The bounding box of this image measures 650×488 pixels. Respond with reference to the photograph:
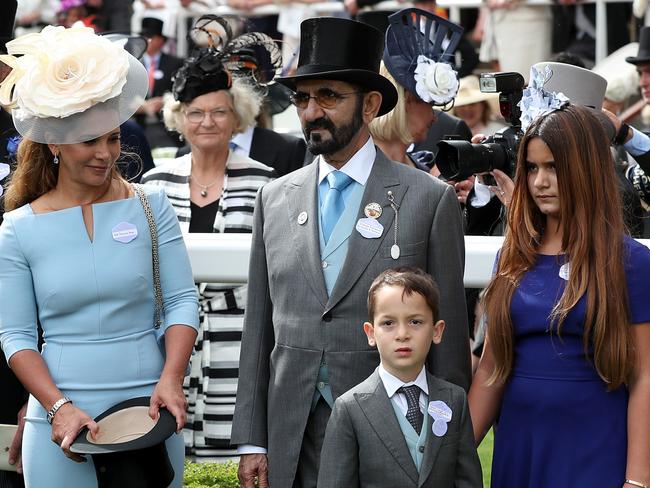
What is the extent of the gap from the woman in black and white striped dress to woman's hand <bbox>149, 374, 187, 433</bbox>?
1.40 metres

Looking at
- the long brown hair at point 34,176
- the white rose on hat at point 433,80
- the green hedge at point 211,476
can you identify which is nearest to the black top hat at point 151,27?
the white rose on hat at point 433,80

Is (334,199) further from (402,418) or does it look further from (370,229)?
(402,418)

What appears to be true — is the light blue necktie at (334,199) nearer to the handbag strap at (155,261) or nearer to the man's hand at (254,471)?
the handbag strap at (155,261)

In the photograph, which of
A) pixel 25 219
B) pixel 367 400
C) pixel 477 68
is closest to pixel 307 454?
pixel 367 400

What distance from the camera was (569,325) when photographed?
3758mm

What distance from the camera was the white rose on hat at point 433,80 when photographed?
18.1ft

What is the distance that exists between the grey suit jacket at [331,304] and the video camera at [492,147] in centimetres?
20

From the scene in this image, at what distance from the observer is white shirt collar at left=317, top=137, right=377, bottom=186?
411 centimetres

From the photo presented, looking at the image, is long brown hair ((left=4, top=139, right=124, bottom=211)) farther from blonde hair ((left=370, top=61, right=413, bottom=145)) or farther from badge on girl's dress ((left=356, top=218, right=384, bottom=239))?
blonde hair ((left=370, top=61, right=413, bottom=145))

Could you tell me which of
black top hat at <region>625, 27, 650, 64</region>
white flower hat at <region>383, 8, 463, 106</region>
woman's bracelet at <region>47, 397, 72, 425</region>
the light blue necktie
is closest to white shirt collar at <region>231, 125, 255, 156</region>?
white flower hat at <region>383, 8, 463, 106</region>

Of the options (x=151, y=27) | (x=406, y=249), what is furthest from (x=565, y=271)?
(x=151, y=27)

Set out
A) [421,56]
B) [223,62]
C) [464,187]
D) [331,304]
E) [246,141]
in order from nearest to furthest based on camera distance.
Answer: [331,304], [464,187], [421,56], [223,62], [246,141]

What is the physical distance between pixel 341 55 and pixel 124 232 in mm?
894

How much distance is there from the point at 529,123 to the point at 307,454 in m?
1.24
